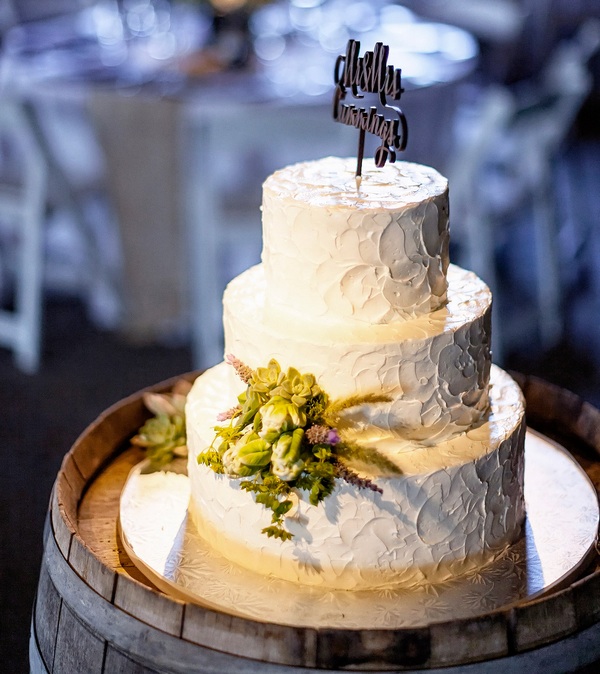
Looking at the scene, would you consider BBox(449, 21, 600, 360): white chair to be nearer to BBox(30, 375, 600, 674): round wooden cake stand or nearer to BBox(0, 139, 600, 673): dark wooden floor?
BBox(0, 139, 600, 673): dark wooden floor

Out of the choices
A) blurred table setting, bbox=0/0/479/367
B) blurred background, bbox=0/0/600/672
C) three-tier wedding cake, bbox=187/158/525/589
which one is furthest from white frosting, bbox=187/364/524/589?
blurred table setting, bbox=0/0/479/367

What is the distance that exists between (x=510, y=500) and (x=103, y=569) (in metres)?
0.67

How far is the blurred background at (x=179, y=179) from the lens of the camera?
3.40 metres

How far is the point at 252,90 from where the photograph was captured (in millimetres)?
3510

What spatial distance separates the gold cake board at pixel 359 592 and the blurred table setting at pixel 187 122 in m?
1.78

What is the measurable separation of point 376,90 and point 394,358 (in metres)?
0.45

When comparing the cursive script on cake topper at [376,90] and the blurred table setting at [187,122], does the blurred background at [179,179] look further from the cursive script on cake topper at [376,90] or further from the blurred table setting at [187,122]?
the cursive script on cake topper at [376,90]

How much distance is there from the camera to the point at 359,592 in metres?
1.51

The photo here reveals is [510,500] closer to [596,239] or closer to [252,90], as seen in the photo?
[252,90]

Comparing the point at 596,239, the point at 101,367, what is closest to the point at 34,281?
the point at 101,367

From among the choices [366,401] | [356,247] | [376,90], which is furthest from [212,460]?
[376,90]

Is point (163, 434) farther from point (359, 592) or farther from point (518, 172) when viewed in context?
point (518, 172)

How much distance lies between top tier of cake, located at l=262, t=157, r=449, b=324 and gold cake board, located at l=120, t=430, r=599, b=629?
0.43 meters

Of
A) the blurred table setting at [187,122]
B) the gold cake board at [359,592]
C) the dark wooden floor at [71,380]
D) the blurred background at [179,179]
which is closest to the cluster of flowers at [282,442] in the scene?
the gold cake board at [359,592]
